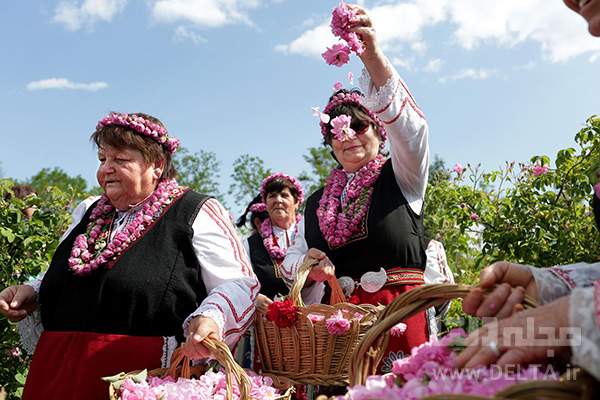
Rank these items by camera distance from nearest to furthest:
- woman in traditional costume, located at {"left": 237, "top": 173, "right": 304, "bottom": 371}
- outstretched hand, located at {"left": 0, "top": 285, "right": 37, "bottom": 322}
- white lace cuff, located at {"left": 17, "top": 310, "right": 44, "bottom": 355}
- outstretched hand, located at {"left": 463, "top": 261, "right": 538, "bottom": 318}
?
outstretched hand, located at {"left": 463, "top": 261, "right": 538, "bottom": 318}, outstretched hand, located at {"left": 0, "top": 285, "right": 37, "bottom": 322}, white lace cuff, located at {"left": 17, "top": 310, "right": 44, "bottom": 355}, woman in traditional costume, located at {"left": 237, "top": 173, "right": 304, "bottom": 371}

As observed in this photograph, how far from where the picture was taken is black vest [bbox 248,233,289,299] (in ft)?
14.9

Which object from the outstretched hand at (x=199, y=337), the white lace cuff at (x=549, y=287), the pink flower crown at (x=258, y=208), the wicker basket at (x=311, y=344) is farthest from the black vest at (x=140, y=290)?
the pink flower crown at (x=258, y=208)

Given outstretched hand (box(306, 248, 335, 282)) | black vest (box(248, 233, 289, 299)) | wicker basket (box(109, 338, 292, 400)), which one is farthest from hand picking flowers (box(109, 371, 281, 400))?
black vest (box(248, 233, 289, 299))

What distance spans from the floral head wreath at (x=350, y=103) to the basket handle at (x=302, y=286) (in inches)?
30.7

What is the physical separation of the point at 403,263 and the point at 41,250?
2343 millimetres

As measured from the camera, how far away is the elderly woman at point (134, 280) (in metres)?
2.18

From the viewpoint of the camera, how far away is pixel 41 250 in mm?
3840

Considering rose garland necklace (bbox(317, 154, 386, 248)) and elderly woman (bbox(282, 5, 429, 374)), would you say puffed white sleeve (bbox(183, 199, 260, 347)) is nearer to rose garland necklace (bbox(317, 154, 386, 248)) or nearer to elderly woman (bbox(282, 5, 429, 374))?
elderly woman (bbox(282, 5, 429, 374))

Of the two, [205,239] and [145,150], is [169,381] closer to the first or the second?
[205,239]

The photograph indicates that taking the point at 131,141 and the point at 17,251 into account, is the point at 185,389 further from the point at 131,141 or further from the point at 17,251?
the point at 17,251

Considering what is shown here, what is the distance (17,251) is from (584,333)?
3.51 m

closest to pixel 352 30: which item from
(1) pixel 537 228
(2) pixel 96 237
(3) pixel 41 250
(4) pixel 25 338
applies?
(2) pixel 96 237

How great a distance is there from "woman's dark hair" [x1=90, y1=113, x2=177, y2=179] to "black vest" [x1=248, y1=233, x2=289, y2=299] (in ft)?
6.53

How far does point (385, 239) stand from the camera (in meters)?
2.63
